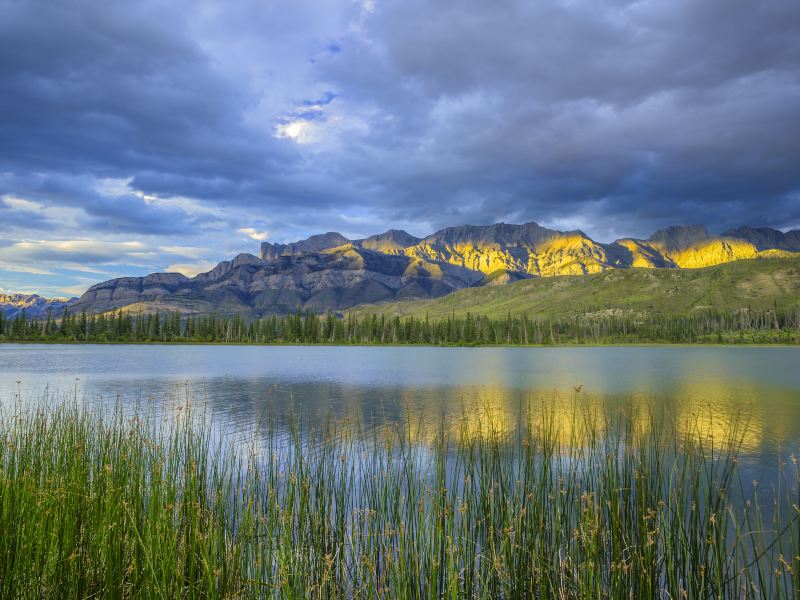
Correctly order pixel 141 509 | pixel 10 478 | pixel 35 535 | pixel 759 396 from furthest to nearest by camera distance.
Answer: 1. pixel 759 396
2. pixel 141 509
3. pixel 10 478
4. pixel 35 535

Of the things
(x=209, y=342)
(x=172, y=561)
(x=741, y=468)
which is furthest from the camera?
(x=209, y=342)

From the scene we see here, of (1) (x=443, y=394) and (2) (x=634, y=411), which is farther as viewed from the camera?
(1) (x=443, y=394)

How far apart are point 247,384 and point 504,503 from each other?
41875 millimetres

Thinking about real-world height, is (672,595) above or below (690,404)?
above

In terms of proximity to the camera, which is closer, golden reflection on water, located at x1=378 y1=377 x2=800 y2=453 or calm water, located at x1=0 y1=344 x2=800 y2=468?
golden reflection on water, located at x1=378 y1=377 x2=800 y2=453

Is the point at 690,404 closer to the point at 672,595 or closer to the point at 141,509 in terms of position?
the point at 672,595

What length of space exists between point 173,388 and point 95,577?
3660cm

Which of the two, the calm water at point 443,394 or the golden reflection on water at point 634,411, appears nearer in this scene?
the golden reflection on water at point 634,411

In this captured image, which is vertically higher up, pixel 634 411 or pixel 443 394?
pixel 634 411

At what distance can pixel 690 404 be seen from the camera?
3509 cm

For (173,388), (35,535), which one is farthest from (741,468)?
(173,388)

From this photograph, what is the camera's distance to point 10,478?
777 cm

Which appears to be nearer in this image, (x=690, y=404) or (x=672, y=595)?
(x=672, y=595)

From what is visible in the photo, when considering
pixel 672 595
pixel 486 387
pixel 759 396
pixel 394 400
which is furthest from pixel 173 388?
pixel 759 396
